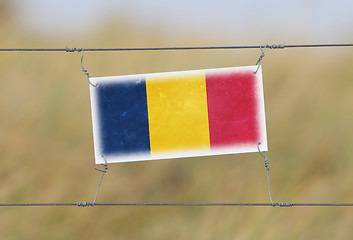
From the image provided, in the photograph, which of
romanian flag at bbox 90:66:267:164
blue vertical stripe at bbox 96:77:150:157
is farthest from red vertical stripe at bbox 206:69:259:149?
blue vertical stripe at bbox 96:77:150:157

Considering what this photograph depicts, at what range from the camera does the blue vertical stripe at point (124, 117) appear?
3.95 m

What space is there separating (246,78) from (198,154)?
0.56 meters

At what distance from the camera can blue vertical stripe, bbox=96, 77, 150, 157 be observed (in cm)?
395

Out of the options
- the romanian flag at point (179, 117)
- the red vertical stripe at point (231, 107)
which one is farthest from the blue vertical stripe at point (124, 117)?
the red vertical stripe at point (231, 107)

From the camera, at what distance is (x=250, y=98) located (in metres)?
3.92

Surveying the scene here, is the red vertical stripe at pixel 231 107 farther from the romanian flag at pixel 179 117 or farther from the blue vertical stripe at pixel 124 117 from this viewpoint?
the blue vertical stripe at pixel 124 117

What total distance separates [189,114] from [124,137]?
43 centimetres

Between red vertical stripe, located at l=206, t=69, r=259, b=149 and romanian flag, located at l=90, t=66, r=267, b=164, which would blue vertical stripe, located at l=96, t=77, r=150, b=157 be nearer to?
romanian flag, located at l=90, t=66, r=267, b=164

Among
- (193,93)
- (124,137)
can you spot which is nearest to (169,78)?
(193,93)

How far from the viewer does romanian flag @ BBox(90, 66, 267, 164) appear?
3934 millimetres

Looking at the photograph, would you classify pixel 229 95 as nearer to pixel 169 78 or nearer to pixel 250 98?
pixel 250 98

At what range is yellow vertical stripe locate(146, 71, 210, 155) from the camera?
155 inches

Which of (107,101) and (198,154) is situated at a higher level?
(107,101)

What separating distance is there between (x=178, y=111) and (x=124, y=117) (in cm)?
34
